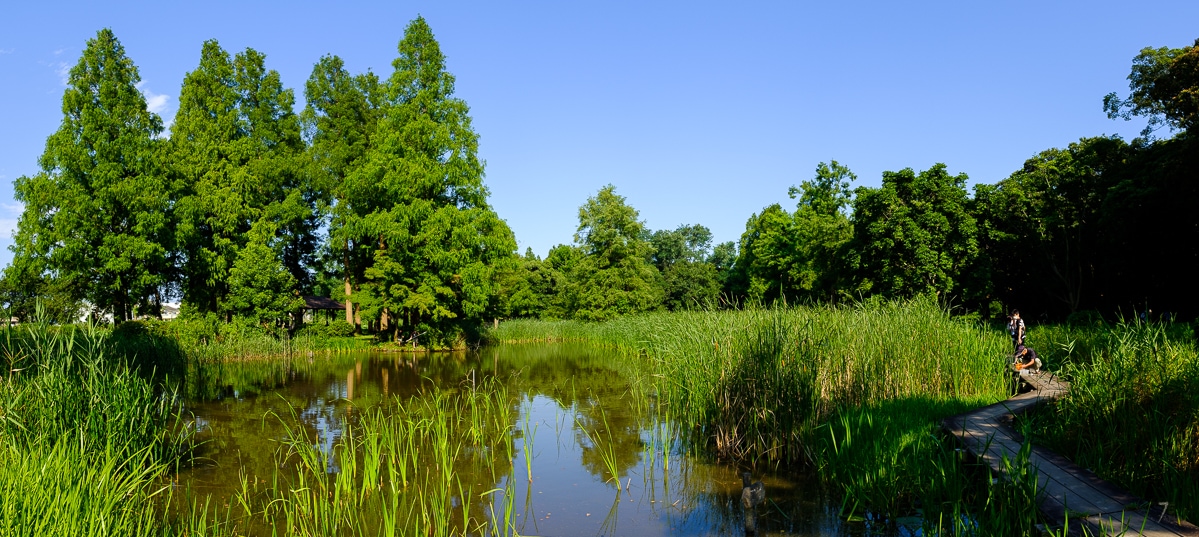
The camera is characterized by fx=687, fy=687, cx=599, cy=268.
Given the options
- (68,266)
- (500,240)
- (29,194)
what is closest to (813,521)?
(500,240)

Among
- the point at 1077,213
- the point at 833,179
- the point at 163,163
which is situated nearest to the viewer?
the point at 163,163

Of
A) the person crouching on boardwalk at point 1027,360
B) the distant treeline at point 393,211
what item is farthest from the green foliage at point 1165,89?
the person crouching on boardwalk at point 1027,360

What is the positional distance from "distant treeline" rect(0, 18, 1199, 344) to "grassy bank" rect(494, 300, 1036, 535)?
13.4m

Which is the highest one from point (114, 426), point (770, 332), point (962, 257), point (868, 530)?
point (962, 257)

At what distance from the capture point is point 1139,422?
5.23m

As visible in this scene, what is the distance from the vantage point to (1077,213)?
26359mm

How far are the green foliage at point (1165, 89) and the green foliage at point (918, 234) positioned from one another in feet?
18.4

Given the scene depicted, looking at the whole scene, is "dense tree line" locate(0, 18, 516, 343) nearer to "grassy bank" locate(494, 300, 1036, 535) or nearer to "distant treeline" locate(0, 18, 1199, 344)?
"distant treeline" locate(0, 18, 1199, 344)

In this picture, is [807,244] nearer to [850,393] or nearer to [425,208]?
[425,208]

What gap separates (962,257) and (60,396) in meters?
26.3

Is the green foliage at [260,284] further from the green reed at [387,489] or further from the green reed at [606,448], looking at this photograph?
the green reed at [606,448]

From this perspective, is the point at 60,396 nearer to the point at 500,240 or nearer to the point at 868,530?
the point at 868,530

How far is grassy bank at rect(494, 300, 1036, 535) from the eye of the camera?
5.43 meters

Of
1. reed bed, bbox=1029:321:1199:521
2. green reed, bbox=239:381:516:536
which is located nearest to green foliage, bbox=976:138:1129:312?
reed bed, bbox=1029:321:1199:521
